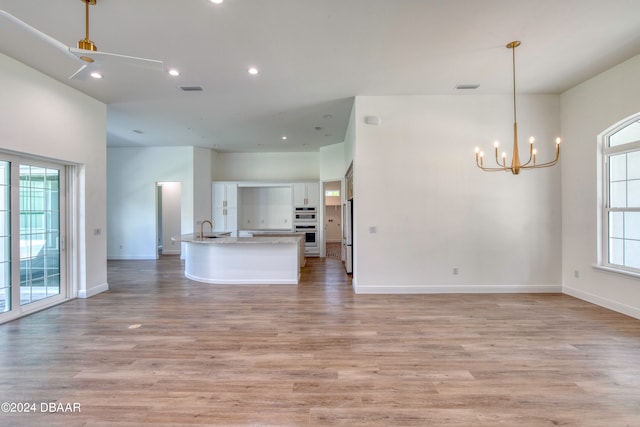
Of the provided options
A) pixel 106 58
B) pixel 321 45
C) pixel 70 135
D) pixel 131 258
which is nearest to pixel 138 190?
pixel 131 258

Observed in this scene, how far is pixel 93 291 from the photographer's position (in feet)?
15.6

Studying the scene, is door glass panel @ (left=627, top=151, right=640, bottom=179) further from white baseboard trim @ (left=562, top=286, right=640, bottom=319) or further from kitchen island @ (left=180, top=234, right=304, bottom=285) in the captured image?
kitchen island @ (left=180, top=234, right=304, bottom=285)

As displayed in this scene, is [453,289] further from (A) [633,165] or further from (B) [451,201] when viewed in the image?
(A) [633,165]

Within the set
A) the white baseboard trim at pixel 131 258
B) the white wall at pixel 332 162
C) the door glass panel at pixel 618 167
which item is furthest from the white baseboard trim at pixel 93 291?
the door glass panel at pixel 618 167

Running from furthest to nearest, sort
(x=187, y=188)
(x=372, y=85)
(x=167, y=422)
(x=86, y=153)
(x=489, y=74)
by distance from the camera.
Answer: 1. (x=187, y=188)
2. (x=86, y=153)
3. (x=372, y=85)
4. (x=489, y=74)
5. (x=167, y=422)

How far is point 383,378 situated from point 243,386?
1.12 metres

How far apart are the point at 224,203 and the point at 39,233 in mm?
4879

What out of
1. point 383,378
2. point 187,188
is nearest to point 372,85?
point 383,378

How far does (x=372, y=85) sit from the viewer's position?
432cm

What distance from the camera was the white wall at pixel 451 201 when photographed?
470cm

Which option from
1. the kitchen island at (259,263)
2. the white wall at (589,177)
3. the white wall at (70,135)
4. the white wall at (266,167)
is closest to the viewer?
the white wall at (70,135)

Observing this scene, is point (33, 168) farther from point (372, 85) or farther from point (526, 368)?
point (526, 368)

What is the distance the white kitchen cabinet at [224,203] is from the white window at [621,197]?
8.25 meters

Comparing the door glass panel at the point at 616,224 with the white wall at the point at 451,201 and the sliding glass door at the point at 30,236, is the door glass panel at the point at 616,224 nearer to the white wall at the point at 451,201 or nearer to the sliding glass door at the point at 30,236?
the white wall at the point at 451,201
